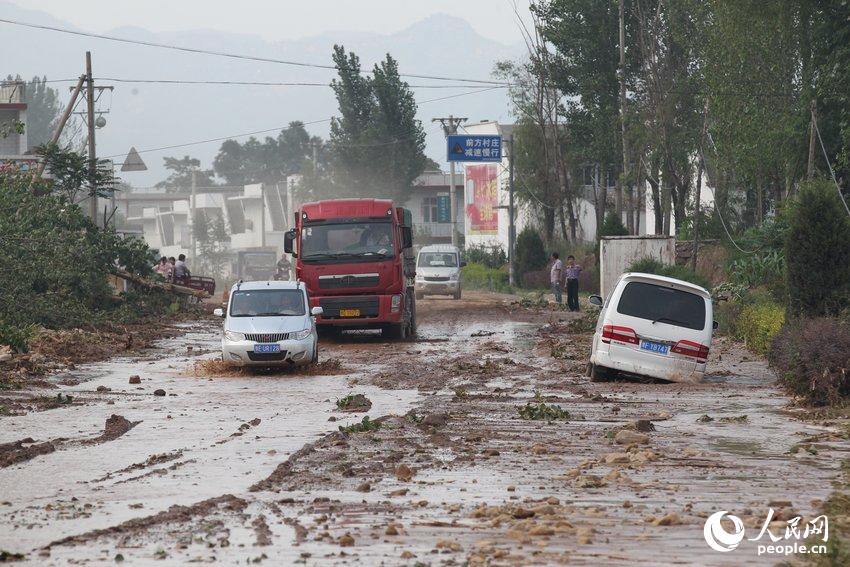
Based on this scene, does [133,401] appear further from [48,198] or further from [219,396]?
[48,198]

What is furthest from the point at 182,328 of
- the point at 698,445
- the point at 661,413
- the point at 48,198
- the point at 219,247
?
the point at 219,247

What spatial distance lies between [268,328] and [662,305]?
7235mm

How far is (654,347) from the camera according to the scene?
20.5 m

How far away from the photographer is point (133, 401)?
61.9ft

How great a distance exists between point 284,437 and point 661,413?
4.89m

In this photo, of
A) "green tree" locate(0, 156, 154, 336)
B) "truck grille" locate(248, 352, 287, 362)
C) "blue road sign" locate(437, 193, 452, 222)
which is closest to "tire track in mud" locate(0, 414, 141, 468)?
"truck grille" locate(248, 352, 287, 362)

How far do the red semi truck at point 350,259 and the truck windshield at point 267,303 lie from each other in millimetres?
4907

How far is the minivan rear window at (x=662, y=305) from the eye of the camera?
2056 centimetres

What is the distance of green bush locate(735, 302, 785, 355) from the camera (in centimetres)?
2541

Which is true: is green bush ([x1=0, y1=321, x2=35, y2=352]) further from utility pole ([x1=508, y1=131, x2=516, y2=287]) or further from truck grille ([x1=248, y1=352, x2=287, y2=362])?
utility pole ([x1=508, y1=131, x2=516, y2=287])

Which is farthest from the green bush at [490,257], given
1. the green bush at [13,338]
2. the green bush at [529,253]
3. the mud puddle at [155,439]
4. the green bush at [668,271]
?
the mud puddle at [155,439]

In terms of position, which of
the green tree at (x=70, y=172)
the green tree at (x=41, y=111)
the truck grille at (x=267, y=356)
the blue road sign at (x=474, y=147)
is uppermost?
the green tree at (x=41, y=111)

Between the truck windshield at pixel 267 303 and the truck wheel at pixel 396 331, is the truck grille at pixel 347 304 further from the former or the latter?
the truck windshield at pixel 267 303

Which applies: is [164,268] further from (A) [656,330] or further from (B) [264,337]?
(A) [656,330]
